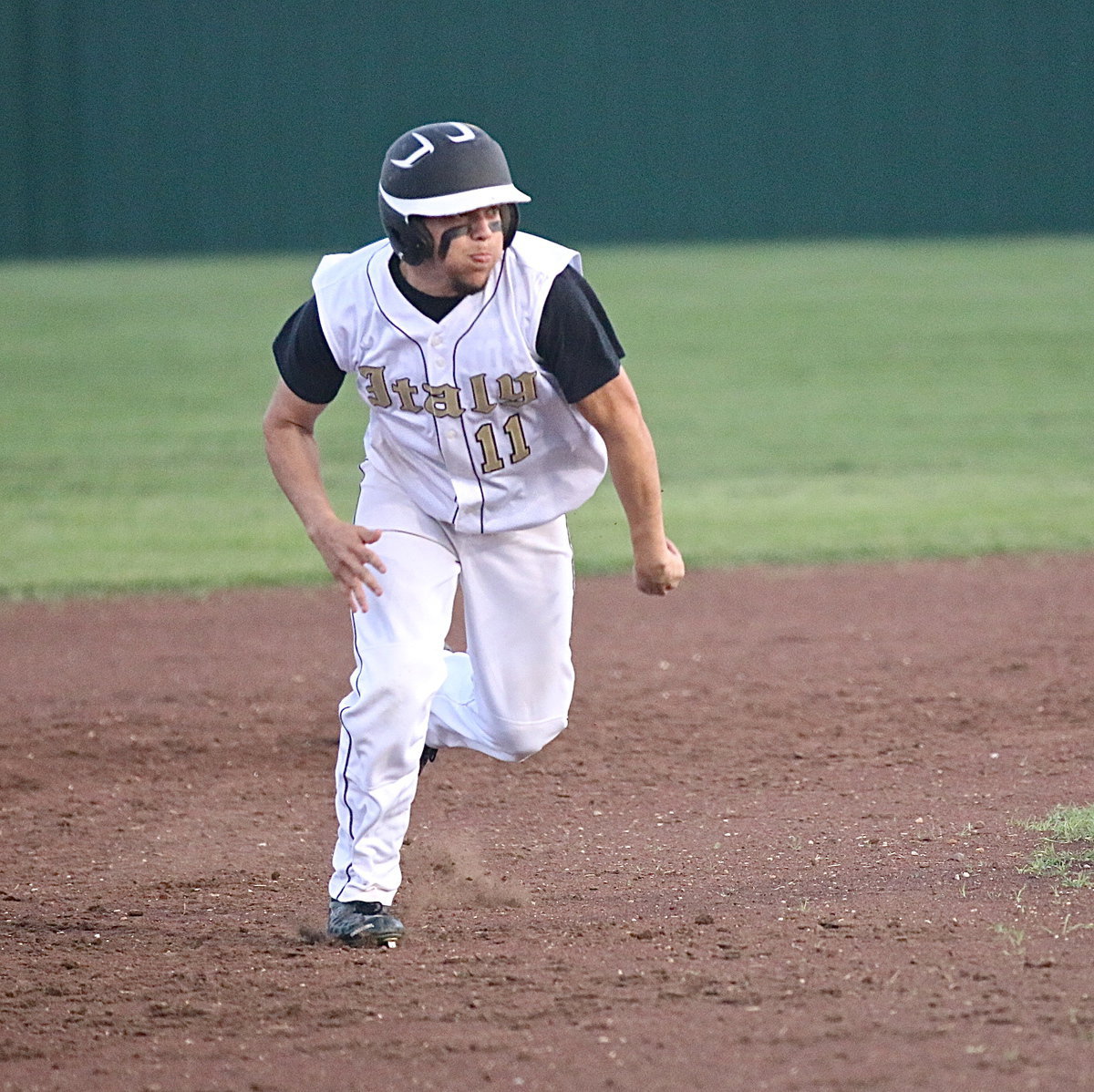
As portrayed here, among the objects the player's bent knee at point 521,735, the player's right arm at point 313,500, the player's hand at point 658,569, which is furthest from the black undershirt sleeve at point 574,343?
the player's bent knee at point 521,735

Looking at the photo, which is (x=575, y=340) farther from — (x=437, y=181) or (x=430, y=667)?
(x=430, y=667)

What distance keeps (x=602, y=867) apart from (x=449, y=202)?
171 cm

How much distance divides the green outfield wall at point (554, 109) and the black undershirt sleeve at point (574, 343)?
20.6 m

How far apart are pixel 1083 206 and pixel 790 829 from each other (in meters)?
21.6

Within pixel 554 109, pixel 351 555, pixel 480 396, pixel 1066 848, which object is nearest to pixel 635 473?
pixel 480 396

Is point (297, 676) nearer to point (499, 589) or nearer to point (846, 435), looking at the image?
point (499, 589)

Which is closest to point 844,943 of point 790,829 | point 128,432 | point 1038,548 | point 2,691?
point 790,829

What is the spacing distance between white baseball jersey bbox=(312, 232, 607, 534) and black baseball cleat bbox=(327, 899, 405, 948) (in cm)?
85

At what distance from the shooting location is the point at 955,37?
23.5 meters

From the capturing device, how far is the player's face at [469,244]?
3.44 meters

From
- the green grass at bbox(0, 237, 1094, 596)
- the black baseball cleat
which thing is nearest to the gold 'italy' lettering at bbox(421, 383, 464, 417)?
the black baseball cleat

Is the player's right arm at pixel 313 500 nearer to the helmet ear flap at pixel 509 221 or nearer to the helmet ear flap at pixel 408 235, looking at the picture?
the helmet ear flap at pixel 408 235

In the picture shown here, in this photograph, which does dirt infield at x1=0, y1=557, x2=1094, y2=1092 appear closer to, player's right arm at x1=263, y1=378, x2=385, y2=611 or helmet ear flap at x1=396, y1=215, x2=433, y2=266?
player's right arm at x1=263, y1=378, x2=385, y2=611

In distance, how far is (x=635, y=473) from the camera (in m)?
3.60
